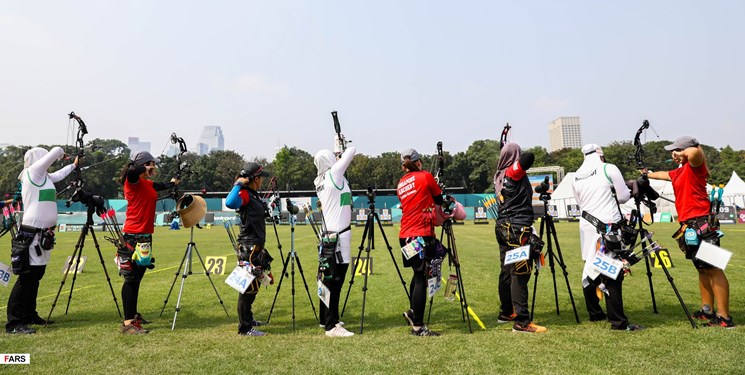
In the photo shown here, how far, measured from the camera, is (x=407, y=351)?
193 inches

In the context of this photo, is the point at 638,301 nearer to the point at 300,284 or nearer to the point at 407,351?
the point at 407,351

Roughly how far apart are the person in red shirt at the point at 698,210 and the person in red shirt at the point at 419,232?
127 inches

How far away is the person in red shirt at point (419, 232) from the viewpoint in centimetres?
567

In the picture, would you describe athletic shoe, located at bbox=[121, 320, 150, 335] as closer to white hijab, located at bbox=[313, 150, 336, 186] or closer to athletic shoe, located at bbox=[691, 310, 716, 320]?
white hijab, located at bbox=[313, 150, 336, 186]

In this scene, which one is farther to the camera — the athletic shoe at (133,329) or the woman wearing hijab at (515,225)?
the athletic shoe at (133,329)

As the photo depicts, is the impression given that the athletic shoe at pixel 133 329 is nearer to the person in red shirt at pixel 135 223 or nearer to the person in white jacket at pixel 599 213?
the person in red shirt at pixel 135 223

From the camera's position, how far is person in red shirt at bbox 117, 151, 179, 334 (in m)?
6.11

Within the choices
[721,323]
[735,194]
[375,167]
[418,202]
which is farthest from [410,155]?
[375,167]

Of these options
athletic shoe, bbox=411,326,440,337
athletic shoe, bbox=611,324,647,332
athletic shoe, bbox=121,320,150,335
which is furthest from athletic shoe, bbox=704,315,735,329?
athletic shoe, bbox=121,320,150,335

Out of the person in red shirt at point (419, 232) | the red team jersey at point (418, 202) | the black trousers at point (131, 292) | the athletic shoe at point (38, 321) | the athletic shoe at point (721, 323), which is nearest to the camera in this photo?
the athletic shoe at point (721, 323)

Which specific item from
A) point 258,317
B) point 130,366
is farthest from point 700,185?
point 130,366

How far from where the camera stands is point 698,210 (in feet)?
19.1

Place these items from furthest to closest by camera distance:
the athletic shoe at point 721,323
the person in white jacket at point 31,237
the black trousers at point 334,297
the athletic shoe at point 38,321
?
the athletic shoe at point 38,321 → the person in white jacket at point 31,237 → the black trousers at point 334,297 → the athletic shoe at point 721,323

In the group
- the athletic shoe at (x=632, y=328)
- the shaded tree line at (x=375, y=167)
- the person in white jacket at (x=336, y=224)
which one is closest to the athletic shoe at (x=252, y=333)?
the person in white jacket at (x=336, y=224)
